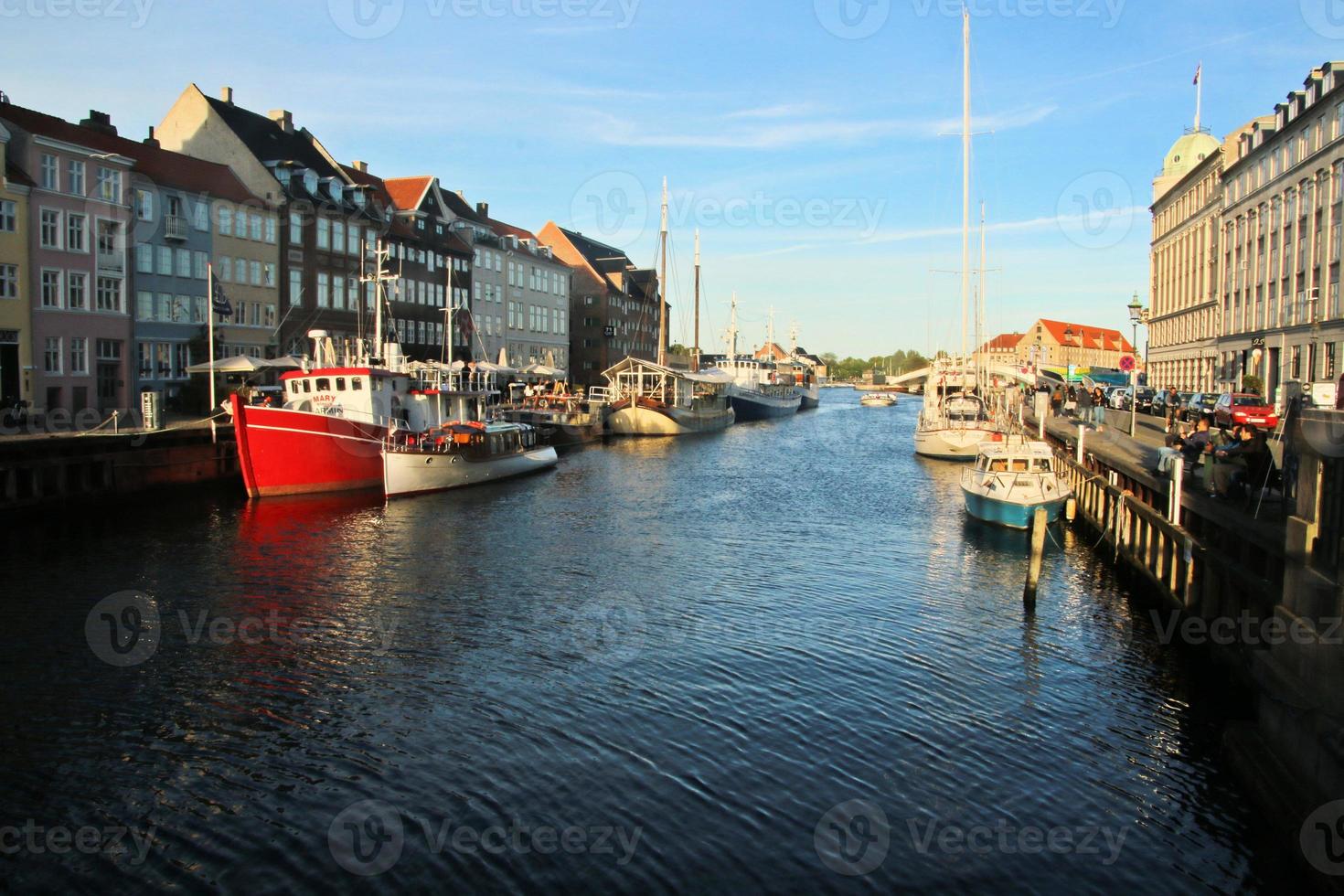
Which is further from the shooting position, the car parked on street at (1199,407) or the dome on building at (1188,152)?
the dome on building at (1188,152)

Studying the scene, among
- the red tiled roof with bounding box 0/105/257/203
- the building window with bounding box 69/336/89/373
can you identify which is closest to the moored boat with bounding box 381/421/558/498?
the building window with bounding box 69/336/89/373

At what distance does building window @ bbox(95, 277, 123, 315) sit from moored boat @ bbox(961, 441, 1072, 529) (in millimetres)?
40045

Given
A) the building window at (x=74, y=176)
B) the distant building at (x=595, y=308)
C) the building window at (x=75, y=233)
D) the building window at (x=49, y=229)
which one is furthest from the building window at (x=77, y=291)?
the distant building at (x=595, y=308)

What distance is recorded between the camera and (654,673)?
16.5m

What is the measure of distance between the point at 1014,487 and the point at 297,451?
24423mm

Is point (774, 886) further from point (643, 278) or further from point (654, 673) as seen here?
point (643, 278)

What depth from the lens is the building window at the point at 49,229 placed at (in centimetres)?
4488

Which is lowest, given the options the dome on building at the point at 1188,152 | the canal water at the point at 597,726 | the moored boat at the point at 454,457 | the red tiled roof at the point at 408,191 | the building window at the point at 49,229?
the canal water at the point at 597,726

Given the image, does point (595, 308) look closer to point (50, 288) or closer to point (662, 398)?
point (662, 398)

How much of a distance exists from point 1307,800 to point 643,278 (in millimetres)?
125492

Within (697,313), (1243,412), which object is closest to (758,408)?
(697,313)

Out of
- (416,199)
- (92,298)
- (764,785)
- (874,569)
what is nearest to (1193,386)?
(416,199)

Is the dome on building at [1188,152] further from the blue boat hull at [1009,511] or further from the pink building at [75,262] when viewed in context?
the pink building at [75,262]

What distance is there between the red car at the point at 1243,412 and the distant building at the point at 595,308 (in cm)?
7954
